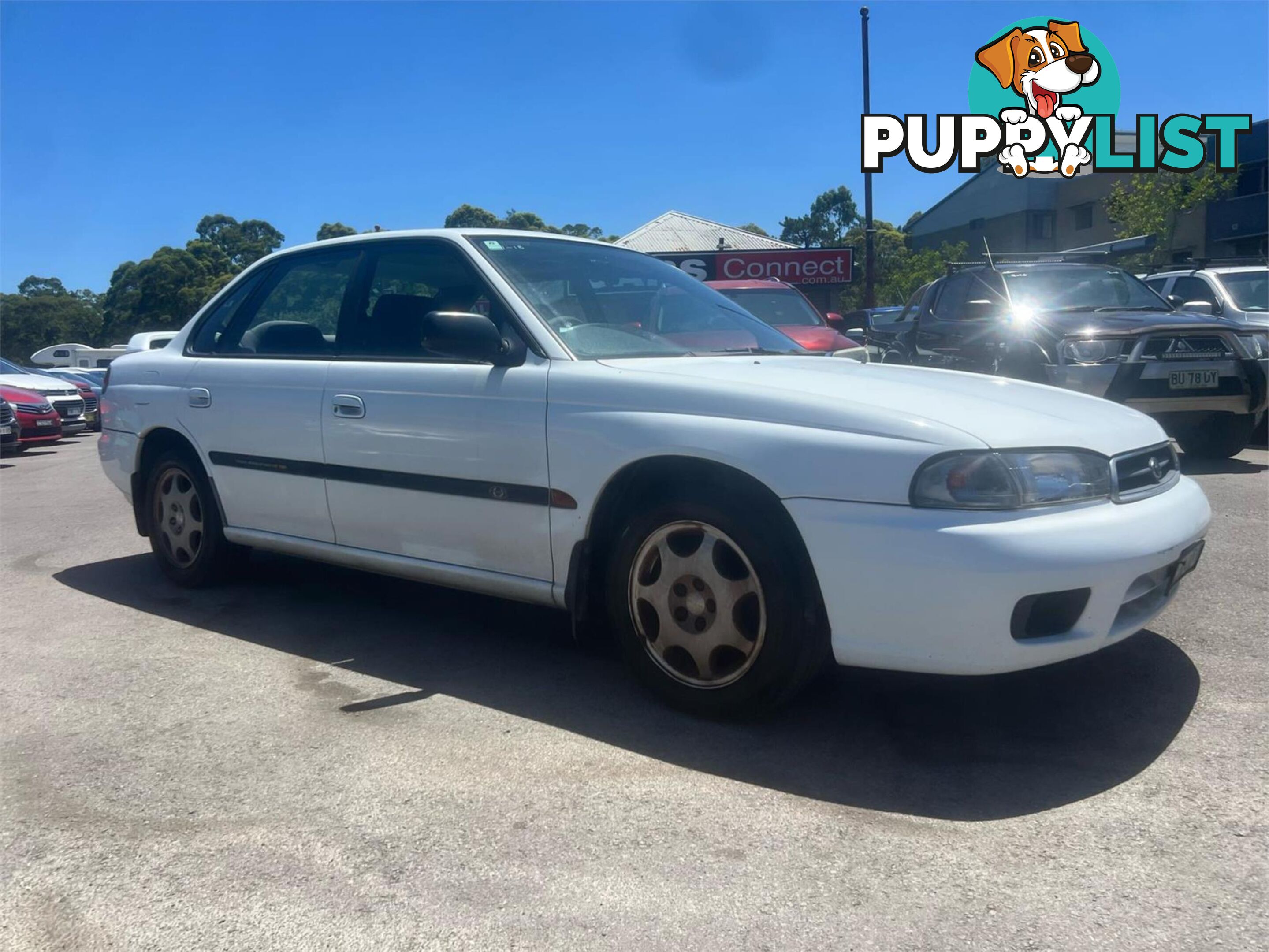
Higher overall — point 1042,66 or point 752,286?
point 1042,66

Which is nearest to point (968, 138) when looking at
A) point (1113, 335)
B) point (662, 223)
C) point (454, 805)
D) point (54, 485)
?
point (662, 223)

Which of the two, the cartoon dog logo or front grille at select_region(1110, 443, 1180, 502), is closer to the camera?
front grille at select_region(1110, 443, 1180, 502)

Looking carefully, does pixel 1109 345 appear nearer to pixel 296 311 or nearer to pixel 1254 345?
pixel 1254 345

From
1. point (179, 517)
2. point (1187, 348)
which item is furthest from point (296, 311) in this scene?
point (1187, 348)

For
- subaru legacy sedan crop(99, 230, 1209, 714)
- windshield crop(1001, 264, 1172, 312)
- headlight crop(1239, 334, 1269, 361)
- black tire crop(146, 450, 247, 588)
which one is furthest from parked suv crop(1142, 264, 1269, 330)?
black tire crop(146, 450, 247, 588)

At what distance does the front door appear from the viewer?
12.5ft

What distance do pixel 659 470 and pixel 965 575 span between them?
1019 mm

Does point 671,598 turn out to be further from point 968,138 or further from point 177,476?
point 968,138

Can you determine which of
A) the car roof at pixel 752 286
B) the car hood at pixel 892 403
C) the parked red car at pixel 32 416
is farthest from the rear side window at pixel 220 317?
the parked red car at pixel 32 416

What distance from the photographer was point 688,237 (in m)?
33.6

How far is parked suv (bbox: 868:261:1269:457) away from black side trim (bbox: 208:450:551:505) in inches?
209

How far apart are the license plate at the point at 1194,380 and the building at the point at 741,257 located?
1454cm

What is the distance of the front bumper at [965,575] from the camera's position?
116 inches

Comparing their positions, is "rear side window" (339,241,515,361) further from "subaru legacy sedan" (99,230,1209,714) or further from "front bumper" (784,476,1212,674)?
"front bumper" (784,476,1212,674)
